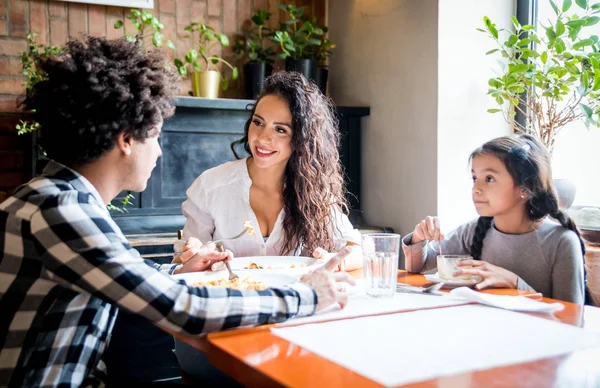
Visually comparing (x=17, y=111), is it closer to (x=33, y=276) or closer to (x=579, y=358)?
(x=33, y=276)

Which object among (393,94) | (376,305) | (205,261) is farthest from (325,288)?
(393,94)

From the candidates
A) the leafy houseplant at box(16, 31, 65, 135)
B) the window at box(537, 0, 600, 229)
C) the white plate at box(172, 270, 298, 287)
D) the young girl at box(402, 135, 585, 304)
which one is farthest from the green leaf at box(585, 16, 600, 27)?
the leafy houseplant at box(16, 31, 65, 135)

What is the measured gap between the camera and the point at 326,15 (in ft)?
12.5

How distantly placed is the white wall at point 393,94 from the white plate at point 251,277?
179cm

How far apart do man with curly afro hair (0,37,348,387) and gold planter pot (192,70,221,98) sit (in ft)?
6.82

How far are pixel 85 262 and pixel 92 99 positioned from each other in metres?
0.32

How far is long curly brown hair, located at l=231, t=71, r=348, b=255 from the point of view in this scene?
6.86 ft

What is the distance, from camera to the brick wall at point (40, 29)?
120 inches

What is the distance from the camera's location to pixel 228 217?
6.81 feet

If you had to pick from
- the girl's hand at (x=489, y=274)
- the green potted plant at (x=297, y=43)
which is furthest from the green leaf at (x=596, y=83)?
the green potted plant at (x=297, y=43)

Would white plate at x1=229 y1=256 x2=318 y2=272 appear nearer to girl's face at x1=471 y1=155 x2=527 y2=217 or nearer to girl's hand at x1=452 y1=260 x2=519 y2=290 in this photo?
girl's hand at x1=452 y1=260 x2=519 y2=290

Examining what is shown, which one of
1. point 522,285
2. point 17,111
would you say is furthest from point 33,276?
point 17,111

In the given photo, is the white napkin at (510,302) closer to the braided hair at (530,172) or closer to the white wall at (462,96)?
→ the braided hair at (530,172)

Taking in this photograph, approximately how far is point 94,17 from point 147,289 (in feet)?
8.70
